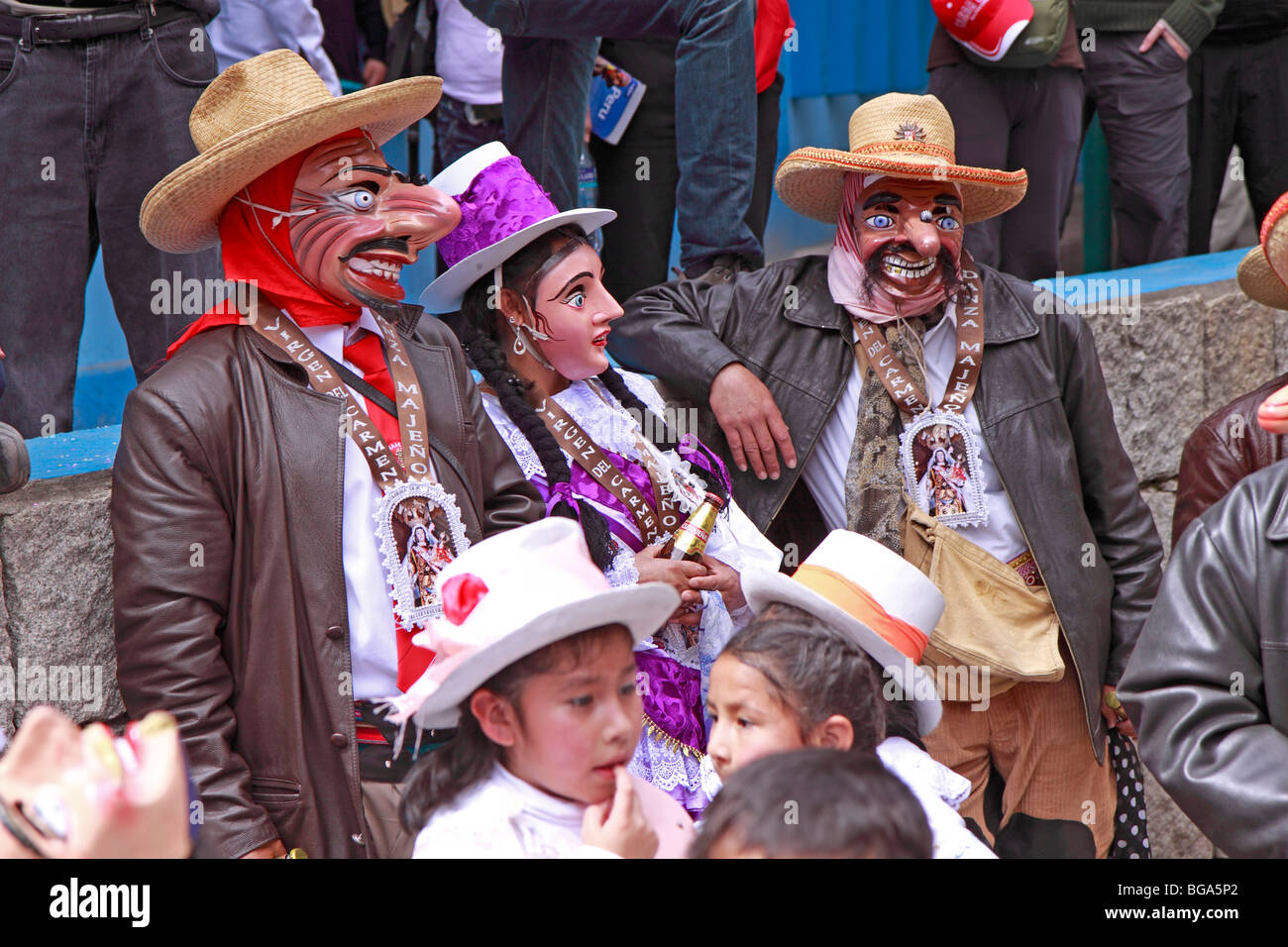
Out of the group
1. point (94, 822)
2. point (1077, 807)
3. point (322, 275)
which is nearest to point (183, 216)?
point (322, 275)

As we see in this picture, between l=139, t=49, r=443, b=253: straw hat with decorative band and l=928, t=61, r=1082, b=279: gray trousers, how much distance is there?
2.88 m

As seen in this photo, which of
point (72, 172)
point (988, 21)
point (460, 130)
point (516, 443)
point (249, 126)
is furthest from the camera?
point (460, 130)

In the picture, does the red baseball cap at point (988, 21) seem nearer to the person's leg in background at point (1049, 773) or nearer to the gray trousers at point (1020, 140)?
the gray trousers at point (1020, 140)

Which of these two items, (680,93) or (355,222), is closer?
(355,222)

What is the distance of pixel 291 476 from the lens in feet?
8.95

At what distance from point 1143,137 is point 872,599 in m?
4.24

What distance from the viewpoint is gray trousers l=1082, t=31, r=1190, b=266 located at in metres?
A: 6.15

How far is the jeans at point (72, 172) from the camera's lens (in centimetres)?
378

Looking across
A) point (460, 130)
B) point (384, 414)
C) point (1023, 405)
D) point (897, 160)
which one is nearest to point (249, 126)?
point (384, 414)

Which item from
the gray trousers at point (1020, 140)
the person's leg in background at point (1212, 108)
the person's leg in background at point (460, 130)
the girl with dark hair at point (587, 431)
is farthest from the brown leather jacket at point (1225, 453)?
the person's leg in background at point (1212, 108)

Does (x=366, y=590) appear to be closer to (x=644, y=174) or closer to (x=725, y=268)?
(x=725, y=268)

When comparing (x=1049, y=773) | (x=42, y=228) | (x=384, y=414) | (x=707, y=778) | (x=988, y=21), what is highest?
(x=988, y=21)

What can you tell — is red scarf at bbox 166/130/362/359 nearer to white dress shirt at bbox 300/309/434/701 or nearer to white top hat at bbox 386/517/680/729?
white dress shirt at bbox 300/309/434/701

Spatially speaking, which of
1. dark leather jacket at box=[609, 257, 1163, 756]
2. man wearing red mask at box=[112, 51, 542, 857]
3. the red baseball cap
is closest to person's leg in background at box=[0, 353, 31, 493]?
man wearing red mask at box=[112, 51, 542, 857]
